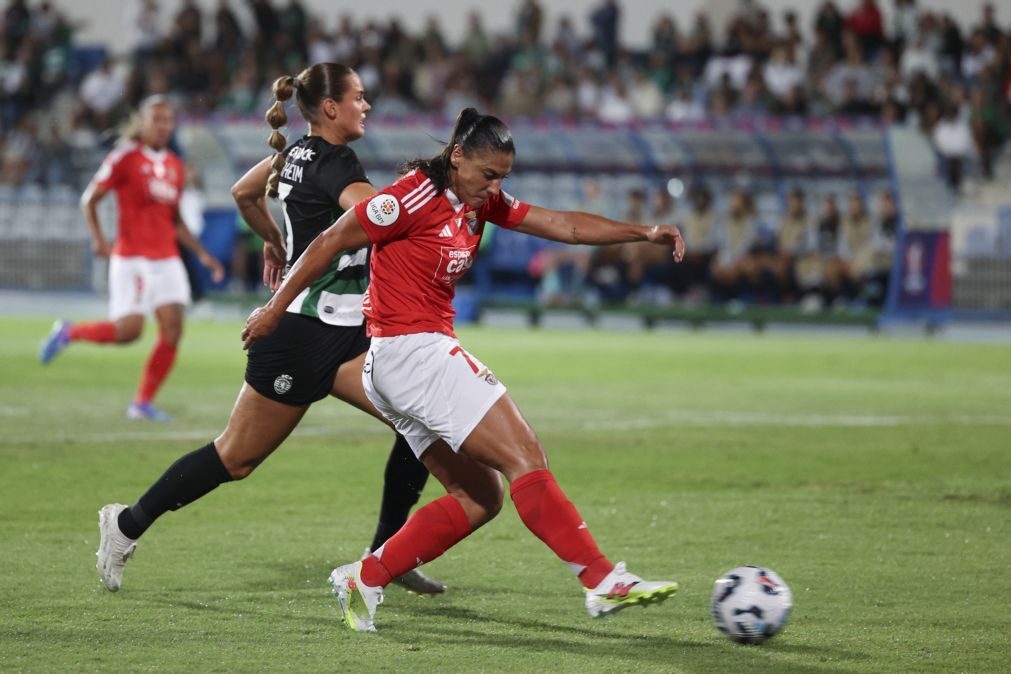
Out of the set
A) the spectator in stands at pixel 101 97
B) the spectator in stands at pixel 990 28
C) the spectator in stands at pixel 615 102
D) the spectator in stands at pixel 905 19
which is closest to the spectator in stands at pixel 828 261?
the spectator in stands at pixel 990 28

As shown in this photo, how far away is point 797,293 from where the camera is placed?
24.2m

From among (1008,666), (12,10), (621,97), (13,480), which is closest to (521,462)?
(1008,666)

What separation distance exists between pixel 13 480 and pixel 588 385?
725 centimetres

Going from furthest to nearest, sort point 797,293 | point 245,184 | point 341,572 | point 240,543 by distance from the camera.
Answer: point 797,293
point 240,543
point 245,184
point 341,572

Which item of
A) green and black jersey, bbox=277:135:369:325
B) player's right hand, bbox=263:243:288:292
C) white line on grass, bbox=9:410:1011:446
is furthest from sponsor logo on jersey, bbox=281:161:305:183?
white line on grass, bbox=9:410:1011:446

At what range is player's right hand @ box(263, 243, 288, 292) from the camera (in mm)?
7262

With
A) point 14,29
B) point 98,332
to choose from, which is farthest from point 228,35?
point 98,332

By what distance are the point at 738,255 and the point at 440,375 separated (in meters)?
19.4

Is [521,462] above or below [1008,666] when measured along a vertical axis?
above

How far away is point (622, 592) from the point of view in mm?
5523

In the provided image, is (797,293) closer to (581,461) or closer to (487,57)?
(487,57)

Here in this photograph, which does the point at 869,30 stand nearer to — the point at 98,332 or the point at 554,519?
the point at 98,332

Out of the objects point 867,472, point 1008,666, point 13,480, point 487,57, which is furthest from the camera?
point 487,57

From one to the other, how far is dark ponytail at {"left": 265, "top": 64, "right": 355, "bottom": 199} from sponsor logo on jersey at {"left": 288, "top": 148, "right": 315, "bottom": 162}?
0.08 meters
